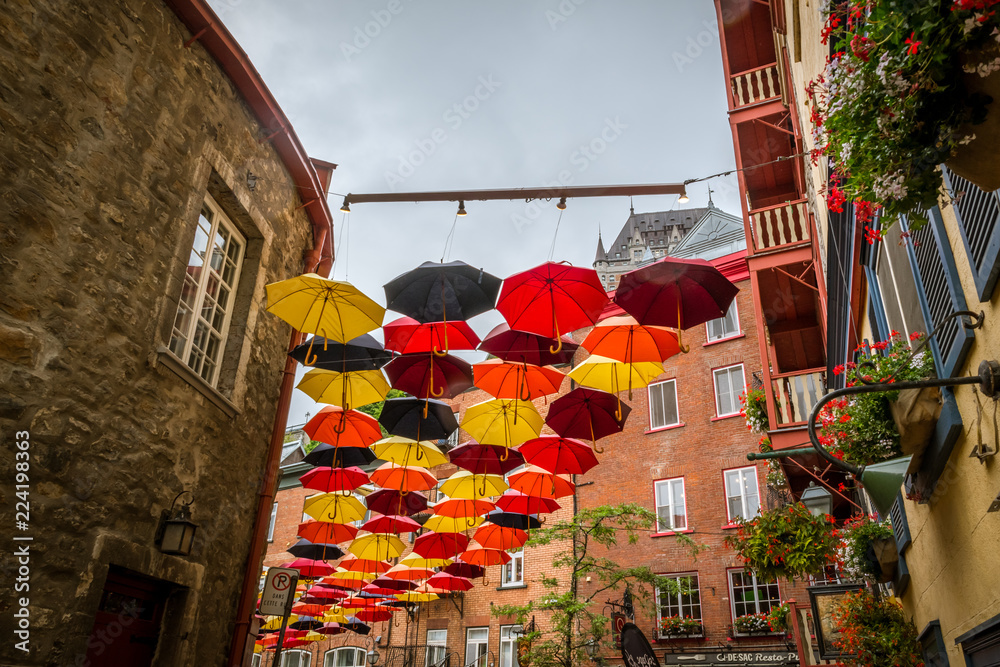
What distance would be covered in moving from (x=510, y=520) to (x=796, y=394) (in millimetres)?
6446

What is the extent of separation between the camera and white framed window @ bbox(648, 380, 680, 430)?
21.4 meters

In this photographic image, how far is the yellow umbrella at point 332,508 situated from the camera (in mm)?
14344

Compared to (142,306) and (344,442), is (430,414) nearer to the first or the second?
(344,442)

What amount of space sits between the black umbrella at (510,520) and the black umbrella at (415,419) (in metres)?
3.90

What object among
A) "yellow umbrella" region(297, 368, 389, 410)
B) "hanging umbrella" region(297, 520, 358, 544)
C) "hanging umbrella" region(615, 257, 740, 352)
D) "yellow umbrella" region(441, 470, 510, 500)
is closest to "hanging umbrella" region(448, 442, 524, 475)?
"yellow umbrella" region(441, 470, 510, 500)

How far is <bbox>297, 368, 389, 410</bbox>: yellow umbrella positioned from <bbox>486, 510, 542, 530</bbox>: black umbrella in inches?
218

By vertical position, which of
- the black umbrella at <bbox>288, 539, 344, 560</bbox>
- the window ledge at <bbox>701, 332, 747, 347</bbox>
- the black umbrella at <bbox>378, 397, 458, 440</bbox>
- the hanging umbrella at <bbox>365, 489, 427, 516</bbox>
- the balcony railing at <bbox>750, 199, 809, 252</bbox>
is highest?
the window ledge at <bbox>701, 332, 747, 347</bbox>

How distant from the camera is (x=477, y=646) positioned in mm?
22688

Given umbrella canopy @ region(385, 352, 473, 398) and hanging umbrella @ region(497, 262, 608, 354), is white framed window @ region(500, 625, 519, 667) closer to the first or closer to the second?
umbrella canopy @ region(385, 352, 473, 398)

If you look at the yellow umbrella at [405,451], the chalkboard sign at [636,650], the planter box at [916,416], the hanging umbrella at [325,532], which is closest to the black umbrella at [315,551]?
the hanging umbrella at [325,532]

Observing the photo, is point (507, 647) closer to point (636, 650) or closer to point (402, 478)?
point (402, 478)

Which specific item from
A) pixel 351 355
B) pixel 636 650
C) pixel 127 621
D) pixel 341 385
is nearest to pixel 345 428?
pixel 341 385

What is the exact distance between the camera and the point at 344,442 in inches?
453

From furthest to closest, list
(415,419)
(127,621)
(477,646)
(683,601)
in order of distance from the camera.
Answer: (477,646) → (683,601) → (415,419) → (127,621)
